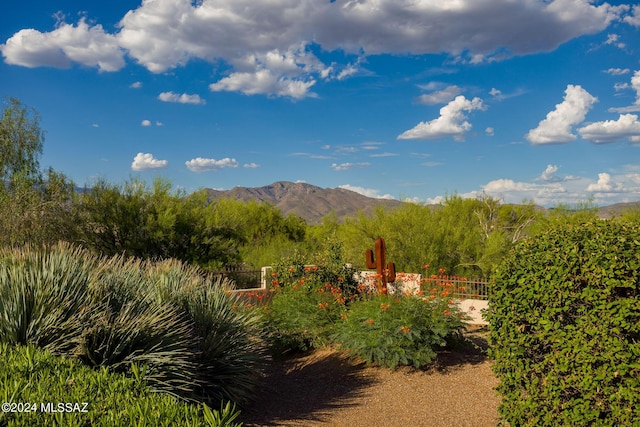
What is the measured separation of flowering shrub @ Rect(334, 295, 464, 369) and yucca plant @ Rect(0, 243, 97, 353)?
4366mm

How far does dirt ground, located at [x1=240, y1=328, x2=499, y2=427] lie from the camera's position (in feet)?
23.7

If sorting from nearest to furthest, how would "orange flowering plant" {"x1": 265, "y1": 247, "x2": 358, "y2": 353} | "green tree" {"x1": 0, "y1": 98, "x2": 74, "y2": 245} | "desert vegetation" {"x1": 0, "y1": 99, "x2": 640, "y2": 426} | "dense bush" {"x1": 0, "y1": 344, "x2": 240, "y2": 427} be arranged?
"dense bush" {"x1": 0, "y1": 344, "x2": 240, "y2": 427}
"desert vegetation" {"x1": 0, "y1": 99, "x2": 640, "y2": 426}
"orange flowering plant" {"x1": 265, "y1": 247, "x2": 358, "y2": 353}
"green tree" {"x1": 0, "y1": 98, "x2": 74, "y2": 245}

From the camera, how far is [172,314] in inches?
265

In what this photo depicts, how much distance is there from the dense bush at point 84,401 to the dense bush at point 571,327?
10.6ft

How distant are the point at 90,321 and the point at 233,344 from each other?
6.95ft

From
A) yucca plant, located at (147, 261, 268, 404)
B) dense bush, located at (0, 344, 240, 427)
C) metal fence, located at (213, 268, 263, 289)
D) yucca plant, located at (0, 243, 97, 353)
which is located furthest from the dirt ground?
metal fence, located at (213, 268, 263, 289)

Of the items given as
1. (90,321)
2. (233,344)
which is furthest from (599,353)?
(90,321)

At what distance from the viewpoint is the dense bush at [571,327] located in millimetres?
5098

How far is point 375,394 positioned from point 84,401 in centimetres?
543

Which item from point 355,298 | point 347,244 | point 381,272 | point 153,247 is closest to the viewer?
point 381,272

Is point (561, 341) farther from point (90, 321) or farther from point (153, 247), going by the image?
point (153, 247)

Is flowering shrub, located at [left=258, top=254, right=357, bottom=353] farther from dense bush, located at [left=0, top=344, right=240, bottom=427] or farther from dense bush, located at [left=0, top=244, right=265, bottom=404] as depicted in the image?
dense bush, located at [left=0, top=344, right=240, bottom=427]

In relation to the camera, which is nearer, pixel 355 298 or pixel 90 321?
pixel 90 321

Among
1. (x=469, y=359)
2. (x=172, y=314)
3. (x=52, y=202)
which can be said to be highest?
(x=52, y=202)
